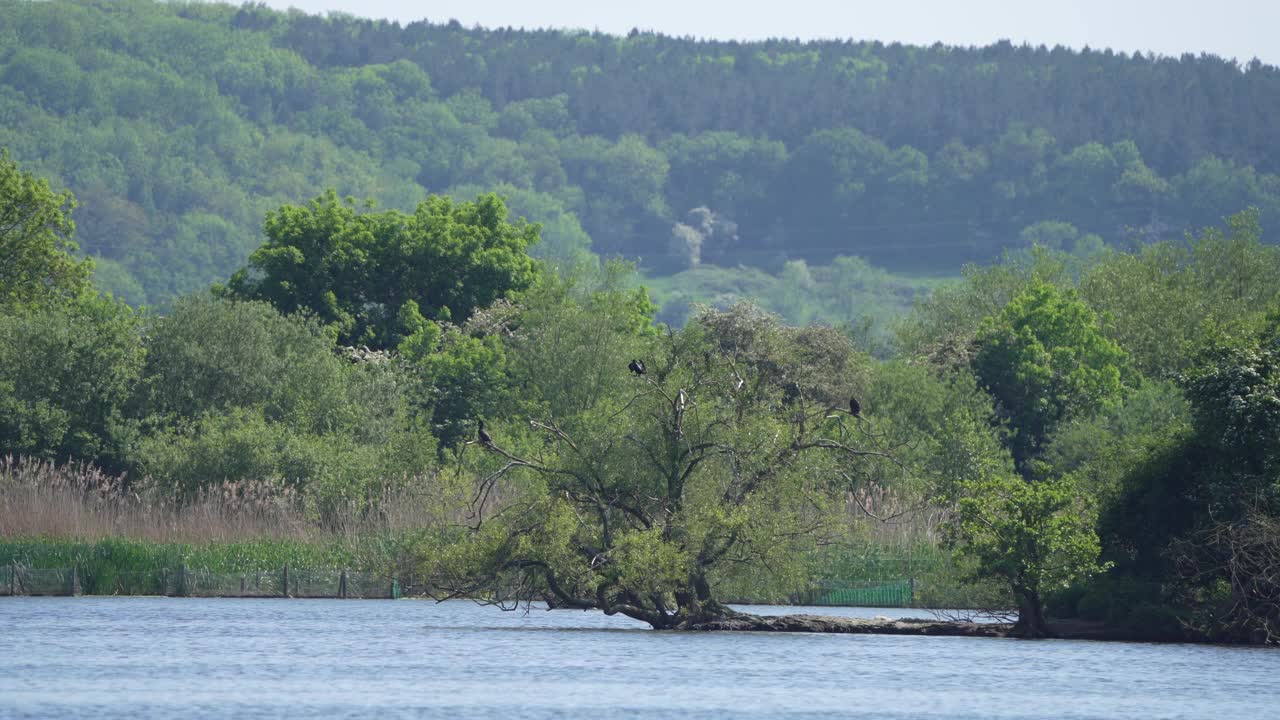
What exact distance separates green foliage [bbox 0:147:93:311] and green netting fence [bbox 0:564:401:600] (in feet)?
92.0

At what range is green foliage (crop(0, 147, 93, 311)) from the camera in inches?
3447

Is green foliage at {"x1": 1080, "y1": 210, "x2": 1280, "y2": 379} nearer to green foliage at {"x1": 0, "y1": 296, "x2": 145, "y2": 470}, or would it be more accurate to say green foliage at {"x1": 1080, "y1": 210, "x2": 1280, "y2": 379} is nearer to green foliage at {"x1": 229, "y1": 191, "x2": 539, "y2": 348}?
green foliage at {"x1": 229, "y1": 191, "x2": 539, "y2": 348}

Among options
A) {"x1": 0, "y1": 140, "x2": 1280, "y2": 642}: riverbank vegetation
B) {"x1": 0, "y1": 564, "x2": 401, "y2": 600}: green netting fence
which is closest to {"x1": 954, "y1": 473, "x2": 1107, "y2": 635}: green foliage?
{"x1": 0, "y1": 140, "x2": 1280, "y2": 642}: riverbank vegetation

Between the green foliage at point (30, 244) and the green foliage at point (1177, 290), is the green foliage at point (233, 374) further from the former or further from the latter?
the green foliage at point (1177, 290)

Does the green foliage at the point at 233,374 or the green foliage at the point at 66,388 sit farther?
the green foliage at the point at 233,374

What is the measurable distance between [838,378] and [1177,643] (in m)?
35.2

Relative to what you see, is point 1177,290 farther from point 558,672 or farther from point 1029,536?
point 558,672

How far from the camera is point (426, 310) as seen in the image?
97125 millimetres

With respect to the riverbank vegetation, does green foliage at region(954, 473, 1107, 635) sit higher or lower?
lower

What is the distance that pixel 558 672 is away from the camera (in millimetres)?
41719

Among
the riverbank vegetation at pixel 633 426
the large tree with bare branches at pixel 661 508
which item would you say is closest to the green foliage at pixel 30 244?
the riverbank vegetation at pixel 633 426

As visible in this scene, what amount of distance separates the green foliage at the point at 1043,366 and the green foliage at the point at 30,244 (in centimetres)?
4241

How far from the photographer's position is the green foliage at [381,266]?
92875 millimetres

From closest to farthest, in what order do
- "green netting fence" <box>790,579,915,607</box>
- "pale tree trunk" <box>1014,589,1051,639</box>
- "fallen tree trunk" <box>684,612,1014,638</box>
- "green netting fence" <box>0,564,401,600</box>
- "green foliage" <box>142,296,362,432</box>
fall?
1. "pale tree trunk" <box>1014,589,1051,639</box>
2. "fallen tree trunk" <box>684,612,1014,638</box>
3. "green netting fence" <box>0,564,401,600</box>
4. "green netting fence" <box>790,579,915,607</box>
5. "green foliage" <box>142,296,362,432</box>
